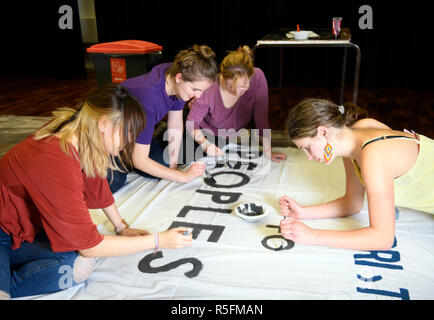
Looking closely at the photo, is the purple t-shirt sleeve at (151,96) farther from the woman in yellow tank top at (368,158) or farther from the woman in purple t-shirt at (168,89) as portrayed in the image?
the woman in yellow tank top at (368,158)

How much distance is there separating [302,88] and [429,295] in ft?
12.4

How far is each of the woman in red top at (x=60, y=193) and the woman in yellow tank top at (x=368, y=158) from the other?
0.53 meters

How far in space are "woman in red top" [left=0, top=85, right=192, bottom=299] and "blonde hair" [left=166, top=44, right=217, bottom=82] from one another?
58 cm

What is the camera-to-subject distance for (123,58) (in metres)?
3.14

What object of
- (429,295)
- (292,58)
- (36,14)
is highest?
(36,14)

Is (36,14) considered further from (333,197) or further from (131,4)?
(333,197)

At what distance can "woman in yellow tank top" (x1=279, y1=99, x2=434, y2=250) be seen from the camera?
4.15 ft

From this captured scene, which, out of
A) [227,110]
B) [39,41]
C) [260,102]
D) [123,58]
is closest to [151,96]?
[227,110]

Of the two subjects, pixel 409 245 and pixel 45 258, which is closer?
pixel 45 258

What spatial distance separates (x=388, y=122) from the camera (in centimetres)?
337

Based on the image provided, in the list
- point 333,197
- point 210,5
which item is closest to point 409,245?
point 333,197

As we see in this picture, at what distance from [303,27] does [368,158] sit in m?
3.46

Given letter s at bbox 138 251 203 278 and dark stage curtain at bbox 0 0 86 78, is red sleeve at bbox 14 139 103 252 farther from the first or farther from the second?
dark stage curtain at bbox 0 0 86 78

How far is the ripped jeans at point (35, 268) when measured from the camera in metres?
1.21
